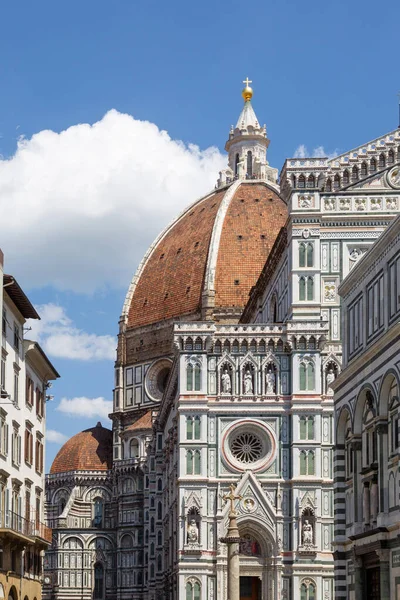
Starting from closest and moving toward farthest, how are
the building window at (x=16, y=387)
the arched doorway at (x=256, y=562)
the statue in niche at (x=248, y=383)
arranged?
the building window at (x=16, y=387)
the arched doorway at (x=256, y=562)
the statue in niche at (x=248, y=383)

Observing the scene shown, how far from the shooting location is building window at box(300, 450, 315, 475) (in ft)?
237

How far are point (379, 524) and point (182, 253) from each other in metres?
92.6

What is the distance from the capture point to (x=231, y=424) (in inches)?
2869

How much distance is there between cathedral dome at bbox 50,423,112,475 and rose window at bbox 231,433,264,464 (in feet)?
188

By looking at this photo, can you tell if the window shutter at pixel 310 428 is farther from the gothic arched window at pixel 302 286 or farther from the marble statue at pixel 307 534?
the gothic arched window at pixel 302 286

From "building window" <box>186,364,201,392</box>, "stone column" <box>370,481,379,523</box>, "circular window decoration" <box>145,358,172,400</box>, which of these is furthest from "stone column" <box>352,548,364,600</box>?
"circular window decoration" <box>145,358,172,400</box>

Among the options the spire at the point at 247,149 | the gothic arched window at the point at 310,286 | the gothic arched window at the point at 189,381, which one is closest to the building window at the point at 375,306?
the gothic arched window at the point at 310,286

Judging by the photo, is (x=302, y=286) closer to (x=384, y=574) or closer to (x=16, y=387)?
(x=16, y=387)

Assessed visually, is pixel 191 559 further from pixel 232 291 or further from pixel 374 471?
pixel 232 291

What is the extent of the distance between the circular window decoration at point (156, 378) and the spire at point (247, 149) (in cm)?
2388

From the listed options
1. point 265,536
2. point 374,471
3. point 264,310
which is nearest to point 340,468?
point 374,471

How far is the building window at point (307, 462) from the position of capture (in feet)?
237

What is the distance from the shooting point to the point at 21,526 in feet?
159

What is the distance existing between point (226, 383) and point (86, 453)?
195 feet
